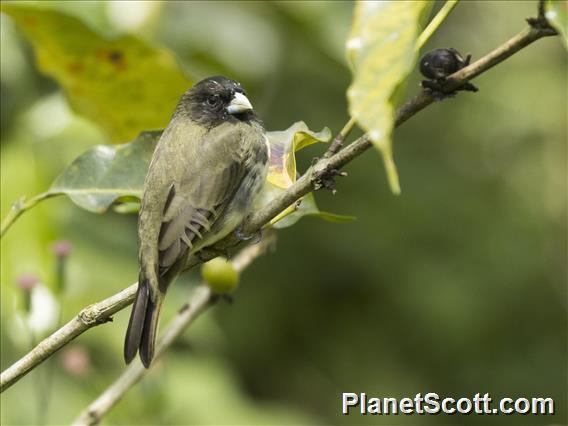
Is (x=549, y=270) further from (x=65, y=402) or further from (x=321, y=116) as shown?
(x=65, y=402)

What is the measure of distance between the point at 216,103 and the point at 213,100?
1cm

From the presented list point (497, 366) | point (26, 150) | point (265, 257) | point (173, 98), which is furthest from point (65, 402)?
point (497, 366)

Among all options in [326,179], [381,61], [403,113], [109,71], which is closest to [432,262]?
[109,71]

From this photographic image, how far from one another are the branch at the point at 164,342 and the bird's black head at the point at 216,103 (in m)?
0.52

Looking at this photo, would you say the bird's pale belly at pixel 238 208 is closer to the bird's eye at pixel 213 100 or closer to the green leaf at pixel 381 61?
the bird's eye at pixel 213 100

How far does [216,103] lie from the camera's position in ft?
10.1

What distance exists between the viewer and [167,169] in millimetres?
2686

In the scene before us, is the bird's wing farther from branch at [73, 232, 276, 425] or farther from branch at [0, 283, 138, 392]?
branch at [0, 283, 138, 392]

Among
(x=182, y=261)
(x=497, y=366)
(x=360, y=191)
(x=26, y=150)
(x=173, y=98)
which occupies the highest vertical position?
(x=360, y=191)

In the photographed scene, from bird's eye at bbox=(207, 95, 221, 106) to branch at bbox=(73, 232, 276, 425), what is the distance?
594mm

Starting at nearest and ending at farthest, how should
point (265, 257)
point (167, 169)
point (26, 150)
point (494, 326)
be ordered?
point (167, 169) < point (26, 150) < point (265, 257) < point (494, 326)

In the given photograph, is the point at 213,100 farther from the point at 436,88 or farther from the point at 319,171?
the point at 436,88

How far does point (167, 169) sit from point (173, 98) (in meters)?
0.41

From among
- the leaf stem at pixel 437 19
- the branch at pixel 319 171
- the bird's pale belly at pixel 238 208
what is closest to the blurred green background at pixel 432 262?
the bird's pale belly at pixel 238 208
